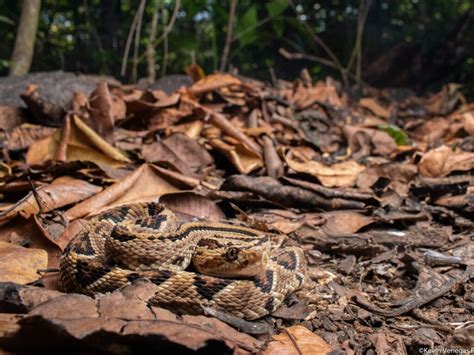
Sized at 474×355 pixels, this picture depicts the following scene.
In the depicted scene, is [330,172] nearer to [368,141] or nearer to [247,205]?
[247,205]

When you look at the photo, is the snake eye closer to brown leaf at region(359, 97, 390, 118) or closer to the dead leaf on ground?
the dead leaf on ground

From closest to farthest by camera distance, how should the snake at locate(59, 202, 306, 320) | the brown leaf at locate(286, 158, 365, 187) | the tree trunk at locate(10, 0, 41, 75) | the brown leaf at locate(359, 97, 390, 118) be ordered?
the snake at locate(59, 202, 306, 320)
the brown leaf at locate(286, 158, 365, 187)
the tree trunk at locate(10, 0, 41, 75)
the brown leaf at locate(359, 97, 390, 118)

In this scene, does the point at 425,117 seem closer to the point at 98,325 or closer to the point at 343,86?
the point at 343,86

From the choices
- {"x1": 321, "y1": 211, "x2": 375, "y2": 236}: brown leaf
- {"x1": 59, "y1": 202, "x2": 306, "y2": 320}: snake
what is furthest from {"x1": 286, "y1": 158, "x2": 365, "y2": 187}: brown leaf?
{"x1": 59, "y1": 202, "x2": 306, "y2": 320}: snake

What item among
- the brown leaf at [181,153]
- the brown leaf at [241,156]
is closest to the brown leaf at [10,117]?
the brown leaf at [181,153]

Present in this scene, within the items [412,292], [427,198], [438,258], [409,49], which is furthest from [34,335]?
[409,49]

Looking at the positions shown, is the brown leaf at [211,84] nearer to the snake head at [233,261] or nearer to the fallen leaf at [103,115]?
the fallen leaf at [103,115]
